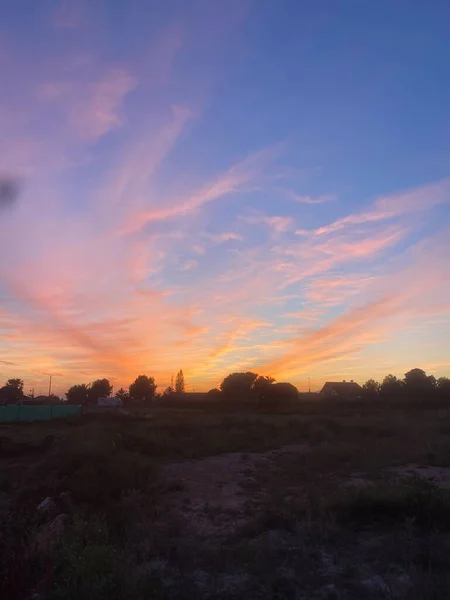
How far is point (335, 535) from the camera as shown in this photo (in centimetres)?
927

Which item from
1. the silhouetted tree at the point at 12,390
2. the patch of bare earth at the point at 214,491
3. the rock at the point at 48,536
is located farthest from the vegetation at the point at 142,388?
the rock at the point at 48,536

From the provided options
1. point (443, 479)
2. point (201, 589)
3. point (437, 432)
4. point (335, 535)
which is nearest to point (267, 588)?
point (201, 589)

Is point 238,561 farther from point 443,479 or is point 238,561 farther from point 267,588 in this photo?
point 443,479

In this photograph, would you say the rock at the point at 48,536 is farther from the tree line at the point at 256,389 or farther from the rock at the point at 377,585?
the tree line at the point at 256,389

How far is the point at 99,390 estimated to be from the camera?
406ft

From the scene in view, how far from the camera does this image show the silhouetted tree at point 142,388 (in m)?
119

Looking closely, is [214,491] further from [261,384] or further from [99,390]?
[99,390]

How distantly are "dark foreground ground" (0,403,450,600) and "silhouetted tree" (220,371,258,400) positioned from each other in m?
58.2

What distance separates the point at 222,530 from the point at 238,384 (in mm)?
71895

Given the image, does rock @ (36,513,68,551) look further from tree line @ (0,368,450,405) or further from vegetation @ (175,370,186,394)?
vegetation @ (175,370,186,394)

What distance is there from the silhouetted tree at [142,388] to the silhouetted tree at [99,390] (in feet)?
26.9

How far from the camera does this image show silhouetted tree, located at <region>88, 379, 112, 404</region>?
399ft

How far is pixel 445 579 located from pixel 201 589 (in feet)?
Answer: 10.6

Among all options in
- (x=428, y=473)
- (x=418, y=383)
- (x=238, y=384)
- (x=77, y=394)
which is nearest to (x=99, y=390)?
(x=77, y=394)
